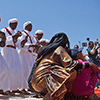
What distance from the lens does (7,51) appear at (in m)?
5.86

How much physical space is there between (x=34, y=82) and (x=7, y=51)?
8.90 ft

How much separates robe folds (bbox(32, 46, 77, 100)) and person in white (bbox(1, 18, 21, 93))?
2.38m

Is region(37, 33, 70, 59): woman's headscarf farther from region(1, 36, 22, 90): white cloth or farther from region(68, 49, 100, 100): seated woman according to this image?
region(1, 36, 22, 90): white cloth

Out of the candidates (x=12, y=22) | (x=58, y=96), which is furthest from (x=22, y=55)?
(x=58, y=96)

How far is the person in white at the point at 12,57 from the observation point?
5.70 metres

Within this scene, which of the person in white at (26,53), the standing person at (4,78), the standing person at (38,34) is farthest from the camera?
the standing person at (38,34)

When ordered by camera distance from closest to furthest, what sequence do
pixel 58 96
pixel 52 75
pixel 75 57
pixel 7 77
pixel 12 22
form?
pixel 58 96
pixel 52 75
pixel 75 57
pixel 7 77
pixel 12 22

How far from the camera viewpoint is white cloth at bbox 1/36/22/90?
5.67 m

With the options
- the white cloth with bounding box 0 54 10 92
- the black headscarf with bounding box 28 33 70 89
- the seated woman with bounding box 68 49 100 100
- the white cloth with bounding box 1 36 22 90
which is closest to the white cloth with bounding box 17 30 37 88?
the white cloth with bounding box 1 36 22 90

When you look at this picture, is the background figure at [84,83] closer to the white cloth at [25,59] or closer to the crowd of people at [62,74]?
the crowd of people at [62,74]

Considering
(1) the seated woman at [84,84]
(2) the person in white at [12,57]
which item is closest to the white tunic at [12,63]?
(2) the person in white at [12,57]

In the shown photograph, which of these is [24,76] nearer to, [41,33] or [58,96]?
[41,33]

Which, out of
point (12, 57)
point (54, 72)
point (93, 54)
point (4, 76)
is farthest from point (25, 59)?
point (54, 72)

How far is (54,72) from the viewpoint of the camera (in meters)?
3.29
